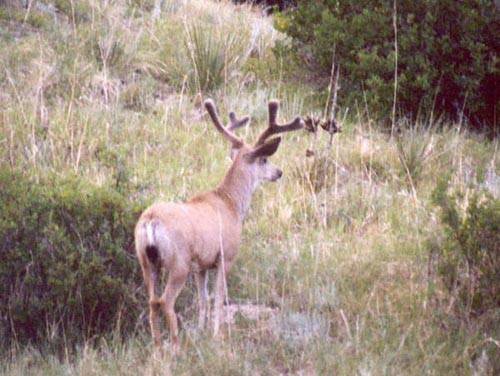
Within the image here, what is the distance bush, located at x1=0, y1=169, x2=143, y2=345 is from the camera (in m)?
6.73

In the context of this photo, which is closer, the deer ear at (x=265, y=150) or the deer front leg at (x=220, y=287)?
the deer front leg at (x=220, y=287)

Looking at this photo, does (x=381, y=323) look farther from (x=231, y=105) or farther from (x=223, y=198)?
(x=231, y=105)

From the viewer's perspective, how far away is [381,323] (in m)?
6.59

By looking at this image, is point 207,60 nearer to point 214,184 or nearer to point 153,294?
point 214,184

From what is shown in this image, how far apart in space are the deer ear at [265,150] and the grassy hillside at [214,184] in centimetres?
83

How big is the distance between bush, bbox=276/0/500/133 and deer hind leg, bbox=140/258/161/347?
5.21 meters

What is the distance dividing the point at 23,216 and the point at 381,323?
2366mm

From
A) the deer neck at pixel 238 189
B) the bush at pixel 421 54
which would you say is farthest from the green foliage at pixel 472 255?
the bush at pixel 421 54

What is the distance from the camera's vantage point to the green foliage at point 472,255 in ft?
21.5

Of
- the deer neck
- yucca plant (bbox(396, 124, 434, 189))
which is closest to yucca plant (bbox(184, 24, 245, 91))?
yucca plant (bbox(396, 124, 434, 189))

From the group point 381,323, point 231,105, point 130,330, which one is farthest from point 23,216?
point 231,105

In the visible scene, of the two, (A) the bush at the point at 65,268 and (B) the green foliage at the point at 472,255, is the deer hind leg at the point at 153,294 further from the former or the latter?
(B) the green foliage at the point at 472,255

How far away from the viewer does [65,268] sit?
6719 mm

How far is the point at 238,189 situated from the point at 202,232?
34.6 inches
